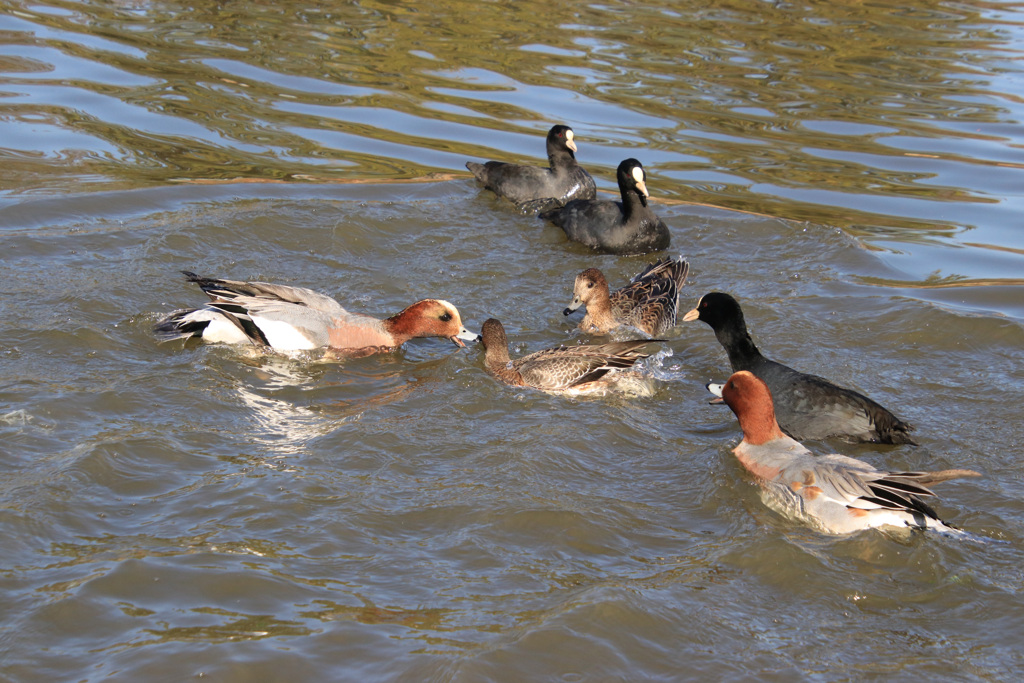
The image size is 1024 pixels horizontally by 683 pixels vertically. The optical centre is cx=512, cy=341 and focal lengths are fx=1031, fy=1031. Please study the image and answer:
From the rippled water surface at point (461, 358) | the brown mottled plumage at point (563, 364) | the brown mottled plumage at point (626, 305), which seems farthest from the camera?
the brown mottled plumage at point (626, 305)

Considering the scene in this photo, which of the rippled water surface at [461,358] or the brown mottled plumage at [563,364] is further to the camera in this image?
the brown mottled plumage at [563,364]

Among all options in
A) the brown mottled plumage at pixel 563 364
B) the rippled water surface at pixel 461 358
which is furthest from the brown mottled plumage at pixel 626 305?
the brown mottled plumage at pixel 563 364

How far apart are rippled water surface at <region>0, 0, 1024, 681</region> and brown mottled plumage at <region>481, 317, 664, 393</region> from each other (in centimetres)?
17

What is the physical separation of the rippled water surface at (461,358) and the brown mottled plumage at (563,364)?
0.17 metres

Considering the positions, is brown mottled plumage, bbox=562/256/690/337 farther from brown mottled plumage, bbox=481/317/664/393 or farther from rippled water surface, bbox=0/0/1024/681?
brown mottled plumage, bbox=481/317/664/393

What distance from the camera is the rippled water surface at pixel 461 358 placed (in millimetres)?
4602

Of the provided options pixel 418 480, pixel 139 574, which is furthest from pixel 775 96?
pixel 139 574

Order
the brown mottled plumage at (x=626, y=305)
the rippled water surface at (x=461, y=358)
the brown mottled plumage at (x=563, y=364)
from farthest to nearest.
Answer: the brown mottled plumage at (x=626, y=305), the brown mottled plumage at (x=563, y=364), the rippled water surface at (x=461, y=358)

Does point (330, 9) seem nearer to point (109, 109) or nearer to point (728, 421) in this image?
point (109, 109)

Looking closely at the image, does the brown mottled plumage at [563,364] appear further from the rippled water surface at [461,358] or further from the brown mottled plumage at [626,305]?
the brown mottled plumage at [626,305]

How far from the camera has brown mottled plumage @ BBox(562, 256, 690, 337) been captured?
8.45 m

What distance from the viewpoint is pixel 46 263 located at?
838cm

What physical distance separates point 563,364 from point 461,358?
0.98 m

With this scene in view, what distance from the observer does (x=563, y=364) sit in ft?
23.9
